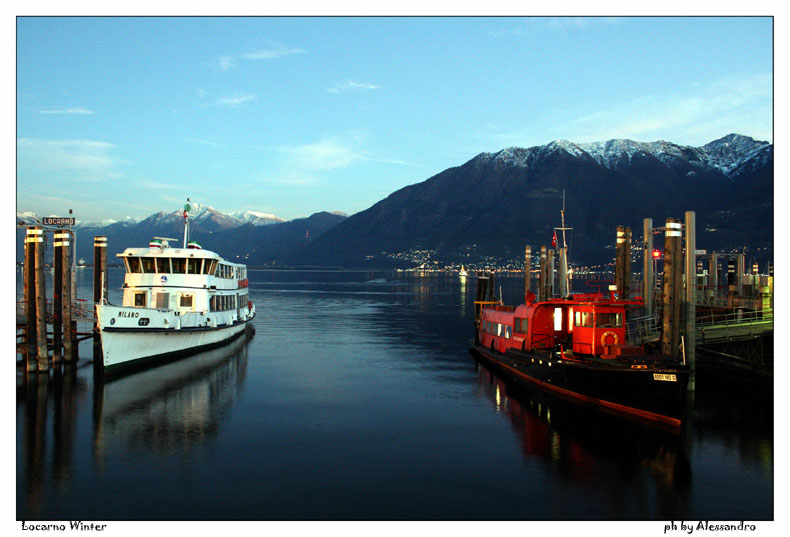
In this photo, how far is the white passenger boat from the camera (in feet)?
121

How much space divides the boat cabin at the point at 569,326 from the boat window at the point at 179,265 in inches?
850

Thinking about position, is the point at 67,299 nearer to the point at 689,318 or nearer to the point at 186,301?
the point at 186,301

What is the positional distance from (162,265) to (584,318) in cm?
2769

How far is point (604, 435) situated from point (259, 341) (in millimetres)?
36542

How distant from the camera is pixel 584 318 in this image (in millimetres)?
31391

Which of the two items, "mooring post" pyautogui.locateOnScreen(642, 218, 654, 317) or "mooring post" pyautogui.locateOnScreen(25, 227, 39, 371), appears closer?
"mooring post" pyautogui.locateOnScreen(642, 218, 654, 317)

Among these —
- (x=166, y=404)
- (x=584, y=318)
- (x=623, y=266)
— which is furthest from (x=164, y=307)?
(x=623, y=266)

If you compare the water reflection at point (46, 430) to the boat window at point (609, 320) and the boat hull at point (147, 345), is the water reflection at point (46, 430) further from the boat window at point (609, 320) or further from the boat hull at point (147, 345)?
the boat window at point (609, 320)

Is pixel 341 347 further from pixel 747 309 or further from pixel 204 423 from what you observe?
pixel 747 309

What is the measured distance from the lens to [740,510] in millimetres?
18562

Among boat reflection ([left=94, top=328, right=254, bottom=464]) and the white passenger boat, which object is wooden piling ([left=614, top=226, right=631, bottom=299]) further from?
the white passenger boat

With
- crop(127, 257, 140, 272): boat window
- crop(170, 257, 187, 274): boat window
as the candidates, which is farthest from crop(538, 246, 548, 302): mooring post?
crop(127, 257, 140, 272): boat window

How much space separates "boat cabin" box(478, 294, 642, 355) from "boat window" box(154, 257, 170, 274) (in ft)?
74.1
